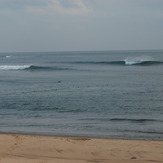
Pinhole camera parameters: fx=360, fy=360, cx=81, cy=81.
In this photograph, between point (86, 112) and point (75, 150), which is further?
point (86, 112)

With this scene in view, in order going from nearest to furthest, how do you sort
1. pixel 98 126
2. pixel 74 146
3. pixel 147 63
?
1. pixel 74 146
2. pixel 98 126
3. pixel 147 63

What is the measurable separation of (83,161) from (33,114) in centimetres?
865

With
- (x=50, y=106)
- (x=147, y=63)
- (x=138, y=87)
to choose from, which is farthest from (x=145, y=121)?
(x=147, y=63)

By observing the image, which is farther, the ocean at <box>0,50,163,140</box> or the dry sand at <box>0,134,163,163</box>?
the ocean at <box>0,50,163,140</box>

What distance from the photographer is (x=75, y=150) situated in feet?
30.7

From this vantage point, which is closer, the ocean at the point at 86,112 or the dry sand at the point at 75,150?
the dry sand at the point at 75,150

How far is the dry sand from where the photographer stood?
8.31 meters

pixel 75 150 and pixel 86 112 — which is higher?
pixel 86 112

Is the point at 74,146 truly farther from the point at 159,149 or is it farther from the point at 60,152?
the point at 159,149

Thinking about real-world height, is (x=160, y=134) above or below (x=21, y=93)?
below

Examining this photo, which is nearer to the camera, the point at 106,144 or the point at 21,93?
the point at 106,144

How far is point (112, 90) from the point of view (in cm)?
2406

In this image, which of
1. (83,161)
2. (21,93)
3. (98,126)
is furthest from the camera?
(21,93)

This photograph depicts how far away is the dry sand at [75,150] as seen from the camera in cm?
831
